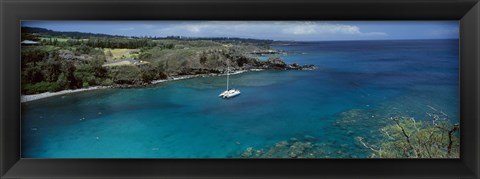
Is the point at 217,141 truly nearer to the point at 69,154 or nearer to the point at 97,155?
the point at 97,155

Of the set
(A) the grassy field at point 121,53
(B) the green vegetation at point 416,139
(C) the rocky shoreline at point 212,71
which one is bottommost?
(B) the green vegetation at point 416,139

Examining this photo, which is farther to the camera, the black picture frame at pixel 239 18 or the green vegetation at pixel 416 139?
the green vegetation at pixel 416 139

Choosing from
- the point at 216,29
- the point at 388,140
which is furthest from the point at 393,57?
the point at 216,29

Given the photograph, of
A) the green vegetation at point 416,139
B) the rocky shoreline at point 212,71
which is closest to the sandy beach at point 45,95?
the rocky shoreline at point 212,71

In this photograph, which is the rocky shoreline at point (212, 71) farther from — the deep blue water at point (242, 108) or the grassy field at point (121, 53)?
the grassy field at point (121, 53)

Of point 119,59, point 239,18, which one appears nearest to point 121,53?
point 119,59

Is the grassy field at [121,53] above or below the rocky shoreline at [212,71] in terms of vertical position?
above

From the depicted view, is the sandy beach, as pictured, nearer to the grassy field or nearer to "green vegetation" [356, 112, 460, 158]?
the grassy field
